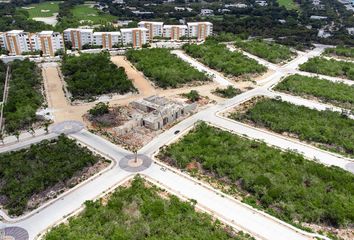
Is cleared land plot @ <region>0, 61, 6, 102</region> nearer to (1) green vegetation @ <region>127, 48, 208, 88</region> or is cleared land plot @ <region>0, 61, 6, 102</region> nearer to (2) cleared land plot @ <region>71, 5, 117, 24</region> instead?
(1) green vegetation @ <region>127, 48, 208, 88</region>

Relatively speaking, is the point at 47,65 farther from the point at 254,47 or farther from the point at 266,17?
the point at 266,17

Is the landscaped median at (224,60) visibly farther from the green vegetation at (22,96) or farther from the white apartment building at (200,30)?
the green vegetation at (22,96)

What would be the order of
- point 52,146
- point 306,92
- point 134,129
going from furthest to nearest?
point 306,92, point 134,129, point 52,146

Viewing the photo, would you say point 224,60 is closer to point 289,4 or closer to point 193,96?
point 193,96

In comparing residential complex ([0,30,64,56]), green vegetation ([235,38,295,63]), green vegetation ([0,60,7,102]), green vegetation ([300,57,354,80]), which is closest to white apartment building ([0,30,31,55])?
residential complex ([0,30,64,56])

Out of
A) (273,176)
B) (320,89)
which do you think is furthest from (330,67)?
(273,176)

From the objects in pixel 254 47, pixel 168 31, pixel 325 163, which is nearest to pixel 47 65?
pixel 168 31
